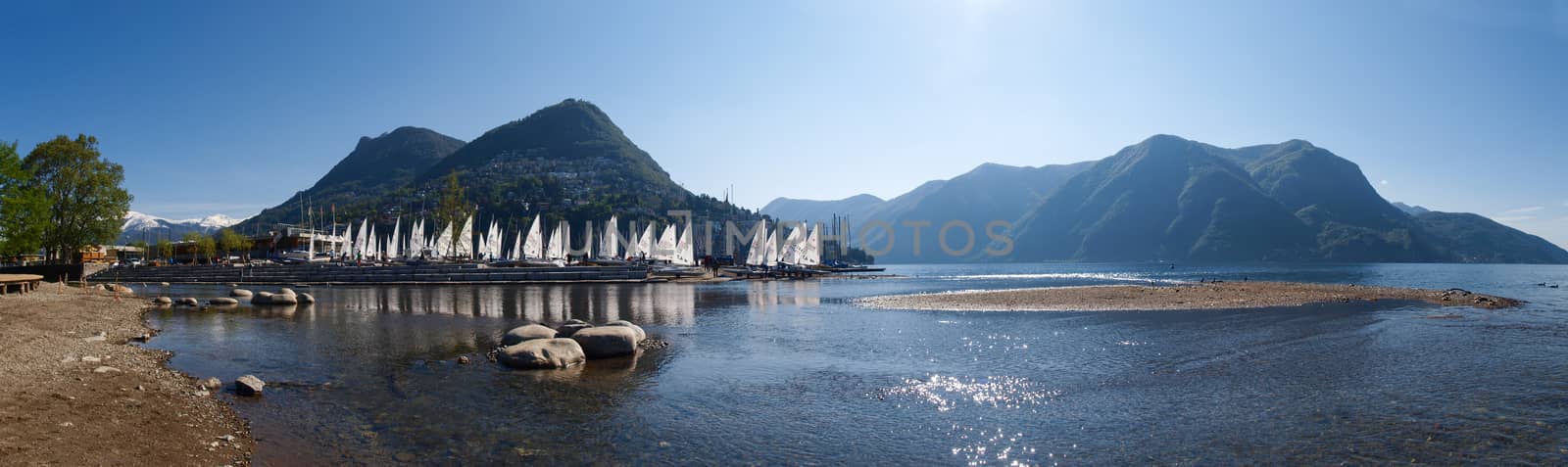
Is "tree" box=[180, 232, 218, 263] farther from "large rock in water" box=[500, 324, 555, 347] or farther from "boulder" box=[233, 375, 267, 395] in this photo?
"boulder" box=[233, 375, 267, 395]

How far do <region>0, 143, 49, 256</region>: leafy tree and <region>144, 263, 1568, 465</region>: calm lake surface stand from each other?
3066cm

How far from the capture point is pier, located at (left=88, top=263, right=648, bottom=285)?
86156mm

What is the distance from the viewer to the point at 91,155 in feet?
249

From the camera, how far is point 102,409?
14.0 m

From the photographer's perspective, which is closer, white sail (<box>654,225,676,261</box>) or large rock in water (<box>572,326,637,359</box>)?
large rock in water (<box>572,326,637,359</box>)

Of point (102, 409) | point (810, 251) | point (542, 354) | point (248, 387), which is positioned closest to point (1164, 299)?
point (542, 354)

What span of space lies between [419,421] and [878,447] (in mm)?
10073

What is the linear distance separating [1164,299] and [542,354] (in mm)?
49221

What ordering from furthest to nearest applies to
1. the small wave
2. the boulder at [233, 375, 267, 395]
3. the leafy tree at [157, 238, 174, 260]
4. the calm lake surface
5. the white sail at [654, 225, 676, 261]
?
the leafy tree at [157, 238, 174, 260], the white sail at [654, 225, 676, 261], the small wave, the boulder at [233, 375, 267, 395], the calm lake surface

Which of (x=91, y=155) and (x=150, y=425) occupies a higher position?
(x=91, y=155)

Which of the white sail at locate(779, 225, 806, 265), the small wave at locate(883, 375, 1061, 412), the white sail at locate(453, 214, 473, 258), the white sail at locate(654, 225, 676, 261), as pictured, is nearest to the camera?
the small wave at locate(883, 375, 1061, 412)

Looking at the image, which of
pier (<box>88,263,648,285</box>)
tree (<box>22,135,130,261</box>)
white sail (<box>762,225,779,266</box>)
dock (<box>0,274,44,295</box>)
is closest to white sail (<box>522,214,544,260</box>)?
pier (<box>88,263,648,285</box>)

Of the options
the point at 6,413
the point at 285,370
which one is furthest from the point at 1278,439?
the point at 285,370

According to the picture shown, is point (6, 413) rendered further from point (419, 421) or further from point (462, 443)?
point (462, 443)
